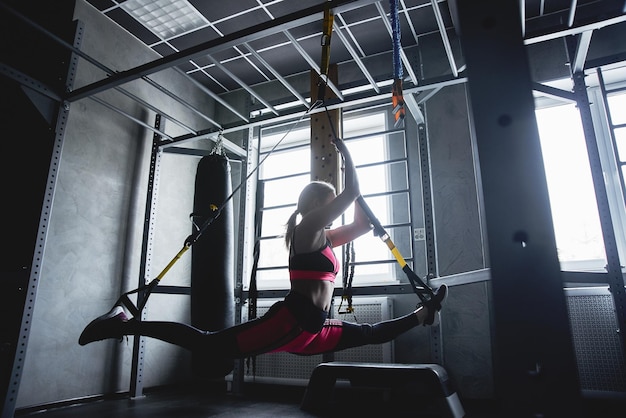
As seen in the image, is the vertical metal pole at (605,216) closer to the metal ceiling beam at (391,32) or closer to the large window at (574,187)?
the large window at (574,187)

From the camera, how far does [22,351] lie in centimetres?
204

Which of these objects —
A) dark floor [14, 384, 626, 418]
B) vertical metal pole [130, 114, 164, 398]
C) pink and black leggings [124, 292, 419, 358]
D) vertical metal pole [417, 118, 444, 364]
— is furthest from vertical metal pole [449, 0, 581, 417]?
vertical metal pole [130, 114, 164, 398]

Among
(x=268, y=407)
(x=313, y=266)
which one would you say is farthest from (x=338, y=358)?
(x=313, y=266)

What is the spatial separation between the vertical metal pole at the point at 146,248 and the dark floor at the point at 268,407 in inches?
5.7

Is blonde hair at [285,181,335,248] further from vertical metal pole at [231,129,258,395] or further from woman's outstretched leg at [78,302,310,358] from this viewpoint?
vertical metal pole at [231,129,258,395]

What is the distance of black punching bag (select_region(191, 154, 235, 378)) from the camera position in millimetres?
2498

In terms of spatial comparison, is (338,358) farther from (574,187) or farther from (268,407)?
(574,187)

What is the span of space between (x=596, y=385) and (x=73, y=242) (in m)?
3.84

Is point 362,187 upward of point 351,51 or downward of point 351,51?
downward

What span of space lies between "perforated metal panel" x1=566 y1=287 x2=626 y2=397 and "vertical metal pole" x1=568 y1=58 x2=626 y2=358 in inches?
9.8

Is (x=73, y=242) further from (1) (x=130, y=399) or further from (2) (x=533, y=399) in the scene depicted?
(2) (x=533, y=399)

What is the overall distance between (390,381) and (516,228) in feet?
6.68

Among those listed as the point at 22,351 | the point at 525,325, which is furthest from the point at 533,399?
the point at 22,351

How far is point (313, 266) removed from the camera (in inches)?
75.7
